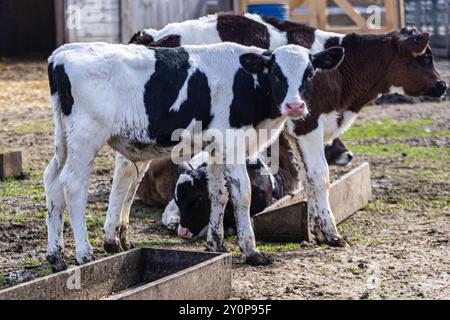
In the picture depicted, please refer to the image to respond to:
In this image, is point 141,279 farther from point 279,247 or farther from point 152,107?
point 279,247

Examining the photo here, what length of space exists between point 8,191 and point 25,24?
14433mm

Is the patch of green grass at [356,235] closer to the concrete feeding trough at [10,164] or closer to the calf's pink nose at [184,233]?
the calf's pink nose at [184,233]

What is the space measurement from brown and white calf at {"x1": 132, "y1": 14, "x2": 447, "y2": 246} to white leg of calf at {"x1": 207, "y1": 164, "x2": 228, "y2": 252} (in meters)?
1.05

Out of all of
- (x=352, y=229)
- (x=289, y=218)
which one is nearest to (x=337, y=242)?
(x=289, y=218)

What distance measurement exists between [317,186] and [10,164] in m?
4.80

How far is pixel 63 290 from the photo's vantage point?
7484 millimetres

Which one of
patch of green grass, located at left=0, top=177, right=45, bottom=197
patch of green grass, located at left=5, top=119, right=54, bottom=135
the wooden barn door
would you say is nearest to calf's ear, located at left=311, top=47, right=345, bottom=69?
patch of green grass, located at left=0, top=177, right=45, bottom=197

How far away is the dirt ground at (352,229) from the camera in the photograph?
28.5 feet

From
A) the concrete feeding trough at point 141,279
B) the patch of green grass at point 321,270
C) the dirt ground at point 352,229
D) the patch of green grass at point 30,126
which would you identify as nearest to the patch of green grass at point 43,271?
the dirt ground at point 352,229

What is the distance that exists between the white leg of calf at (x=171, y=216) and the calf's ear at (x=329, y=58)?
218 cm

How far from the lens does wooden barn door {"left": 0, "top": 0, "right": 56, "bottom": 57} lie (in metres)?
26.2

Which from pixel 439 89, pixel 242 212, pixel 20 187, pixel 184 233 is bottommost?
pixel 184 233

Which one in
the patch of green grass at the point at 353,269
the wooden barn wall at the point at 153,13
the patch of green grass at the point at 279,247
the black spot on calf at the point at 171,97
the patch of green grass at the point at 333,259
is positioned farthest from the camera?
the wooden barn wall at the point at 153,13

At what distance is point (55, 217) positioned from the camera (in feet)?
29.8
